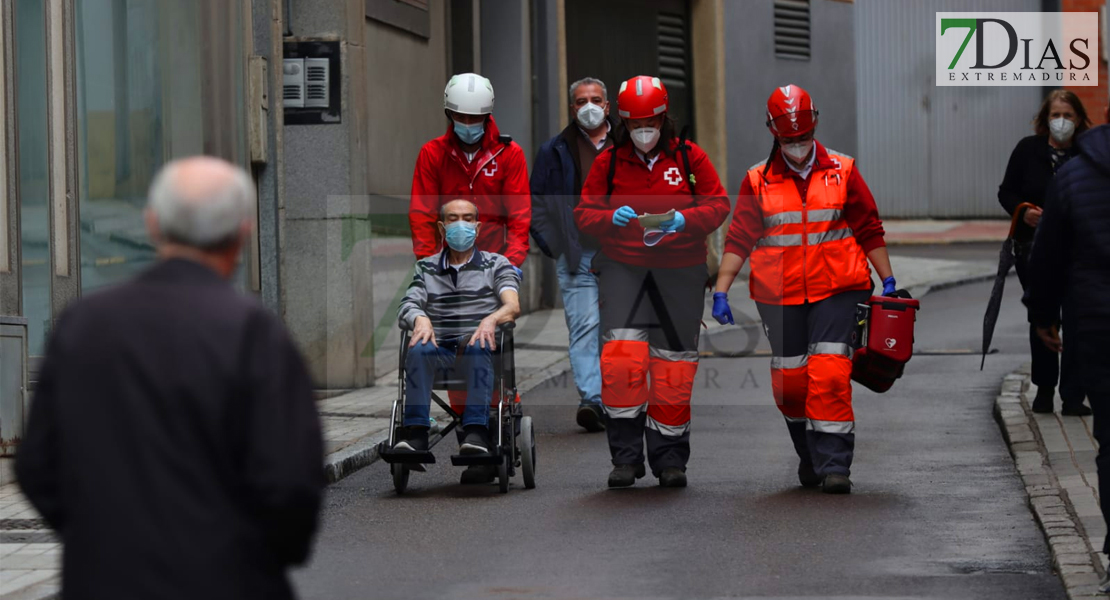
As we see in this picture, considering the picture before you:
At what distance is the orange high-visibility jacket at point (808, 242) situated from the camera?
8.71 metres

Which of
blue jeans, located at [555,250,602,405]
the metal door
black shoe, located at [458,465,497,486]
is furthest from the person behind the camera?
the metal door

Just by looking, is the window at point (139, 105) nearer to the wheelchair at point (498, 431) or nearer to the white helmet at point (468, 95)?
the white helmet at point (468, 95)

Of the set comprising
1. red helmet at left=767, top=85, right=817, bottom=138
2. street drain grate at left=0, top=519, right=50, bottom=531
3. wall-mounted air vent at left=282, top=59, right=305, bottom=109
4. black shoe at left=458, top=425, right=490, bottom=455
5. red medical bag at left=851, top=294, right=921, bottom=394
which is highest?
wall-mounted air vent at left=282, top=59, right=305, bottom=109

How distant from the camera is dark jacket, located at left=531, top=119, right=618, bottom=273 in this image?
441 inches

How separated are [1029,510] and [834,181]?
1.77 metres

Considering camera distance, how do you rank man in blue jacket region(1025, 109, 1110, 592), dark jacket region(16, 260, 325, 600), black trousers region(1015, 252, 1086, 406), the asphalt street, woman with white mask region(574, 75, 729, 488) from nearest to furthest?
dark jacket region(16, 260, 325, 600) → man in blue jacket region(1025, 109, 1110, 592) → the asphalt street → woman with white mask region(574, 75, 729, 488) → black trousers region(1015, 252, 1086, 406)

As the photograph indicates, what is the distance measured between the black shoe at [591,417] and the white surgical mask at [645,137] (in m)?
2.72

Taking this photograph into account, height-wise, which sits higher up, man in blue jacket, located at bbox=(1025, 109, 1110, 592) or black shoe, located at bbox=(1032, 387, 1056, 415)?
man in blue jacket, located at bbox=(1025, 109, 1110, 592)

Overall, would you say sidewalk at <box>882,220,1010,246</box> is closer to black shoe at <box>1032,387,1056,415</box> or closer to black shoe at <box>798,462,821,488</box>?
black shoe at <box>1032,387,1056,415</box>

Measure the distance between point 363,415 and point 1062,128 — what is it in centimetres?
461

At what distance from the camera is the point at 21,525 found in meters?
7.86

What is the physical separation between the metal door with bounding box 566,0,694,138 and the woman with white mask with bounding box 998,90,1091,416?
9945 mm

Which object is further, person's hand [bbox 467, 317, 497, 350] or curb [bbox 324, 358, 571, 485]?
curb [bbox 324, 358, 571, 485]

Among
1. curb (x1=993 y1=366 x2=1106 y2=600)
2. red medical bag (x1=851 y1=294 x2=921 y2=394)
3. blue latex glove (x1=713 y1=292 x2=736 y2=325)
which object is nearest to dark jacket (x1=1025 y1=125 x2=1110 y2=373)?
curb (x1=993 y1=366 x2=1106 y2=600)
